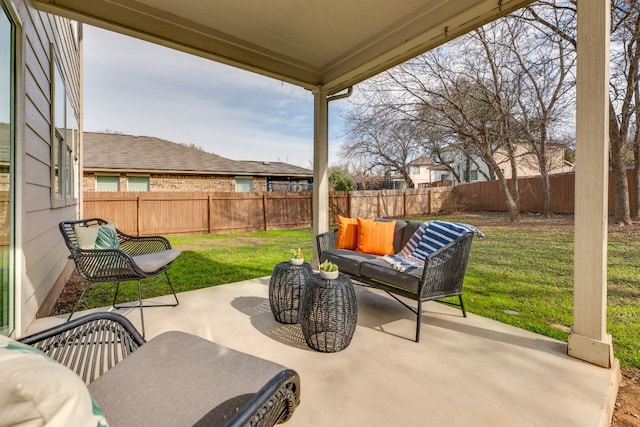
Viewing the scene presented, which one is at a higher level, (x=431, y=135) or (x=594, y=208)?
(x=431, y=135)

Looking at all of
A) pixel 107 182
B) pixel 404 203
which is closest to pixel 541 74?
pixel 404 203

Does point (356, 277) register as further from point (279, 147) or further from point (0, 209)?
point (279, 147)

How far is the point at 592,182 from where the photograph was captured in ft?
6.73

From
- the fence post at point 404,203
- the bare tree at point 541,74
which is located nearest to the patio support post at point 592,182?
the bare tree at point 541,74

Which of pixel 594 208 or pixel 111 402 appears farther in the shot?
pixel 594 208

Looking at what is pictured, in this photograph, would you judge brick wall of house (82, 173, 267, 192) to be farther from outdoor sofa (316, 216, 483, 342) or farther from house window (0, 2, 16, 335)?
house window (0, 2, 16, 335)

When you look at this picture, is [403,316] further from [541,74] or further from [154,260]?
[541,74]

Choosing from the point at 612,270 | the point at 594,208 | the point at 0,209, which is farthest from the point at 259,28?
the point at 612,270

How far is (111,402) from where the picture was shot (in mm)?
1094

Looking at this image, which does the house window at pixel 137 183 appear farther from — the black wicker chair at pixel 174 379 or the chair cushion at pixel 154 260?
the black wicker chair at pixel 174 379

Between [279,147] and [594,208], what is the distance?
21.2m

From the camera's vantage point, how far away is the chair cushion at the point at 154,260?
2.78 meters

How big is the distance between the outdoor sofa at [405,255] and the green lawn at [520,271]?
2.47 ft

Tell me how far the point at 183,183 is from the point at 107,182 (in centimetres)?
268
